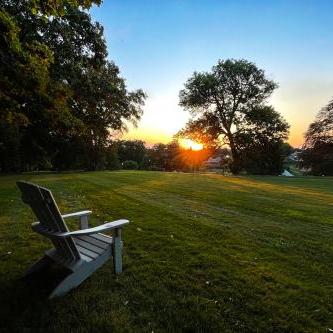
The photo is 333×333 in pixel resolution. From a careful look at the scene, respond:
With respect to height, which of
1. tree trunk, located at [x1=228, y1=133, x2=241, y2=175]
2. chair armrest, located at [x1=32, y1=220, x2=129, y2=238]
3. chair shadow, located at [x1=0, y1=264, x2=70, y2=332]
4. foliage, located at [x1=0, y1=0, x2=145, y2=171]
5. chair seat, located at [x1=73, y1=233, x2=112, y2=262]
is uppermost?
foliage, located at [x1=0, y1=0, x2=145, y2=171]

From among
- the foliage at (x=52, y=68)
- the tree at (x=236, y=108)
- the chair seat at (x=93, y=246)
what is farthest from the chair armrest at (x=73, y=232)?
the tree at (x=236, y=108)

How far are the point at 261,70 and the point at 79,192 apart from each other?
3469cm

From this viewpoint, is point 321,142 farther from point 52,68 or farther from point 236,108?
point 52,68

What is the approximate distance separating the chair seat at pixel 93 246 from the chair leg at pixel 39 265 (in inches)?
17.4

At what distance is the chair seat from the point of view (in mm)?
4528

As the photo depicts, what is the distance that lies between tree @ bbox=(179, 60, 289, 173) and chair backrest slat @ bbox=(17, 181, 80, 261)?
39.4 meters

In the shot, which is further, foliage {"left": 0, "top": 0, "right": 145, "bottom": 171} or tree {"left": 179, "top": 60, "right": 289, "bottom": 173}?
tree {"left": 179, "top": 60, "right": 289, "bottom": 173}

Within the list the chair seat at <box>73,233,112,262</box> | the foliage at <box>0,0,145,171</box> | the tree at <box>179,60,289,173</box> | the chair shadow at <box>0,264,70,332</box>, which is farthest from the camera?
the tree at <box>179,60,289,173</box>

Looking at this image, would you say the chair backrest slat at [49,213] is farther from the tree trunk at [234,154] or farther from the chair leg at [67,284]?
the tree trunk at [234,154]

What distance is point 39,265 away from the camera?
4.83m

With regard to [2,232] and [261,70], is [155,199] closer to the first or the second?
[2,232]

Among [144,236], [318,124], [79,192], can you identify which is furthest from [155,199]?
[318,124]

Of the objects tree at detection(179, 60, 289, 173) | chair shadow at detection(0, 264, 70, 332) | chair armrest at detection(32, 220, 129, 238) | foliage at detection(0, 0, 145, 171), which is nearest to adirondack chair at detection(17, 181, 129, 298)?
chair armrest at detection(32, 220, 129, 238)

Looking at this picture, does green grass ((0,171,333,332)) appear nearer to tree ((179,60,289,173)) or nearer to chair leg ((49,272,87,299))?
chair leg ((49,272,87,299))
